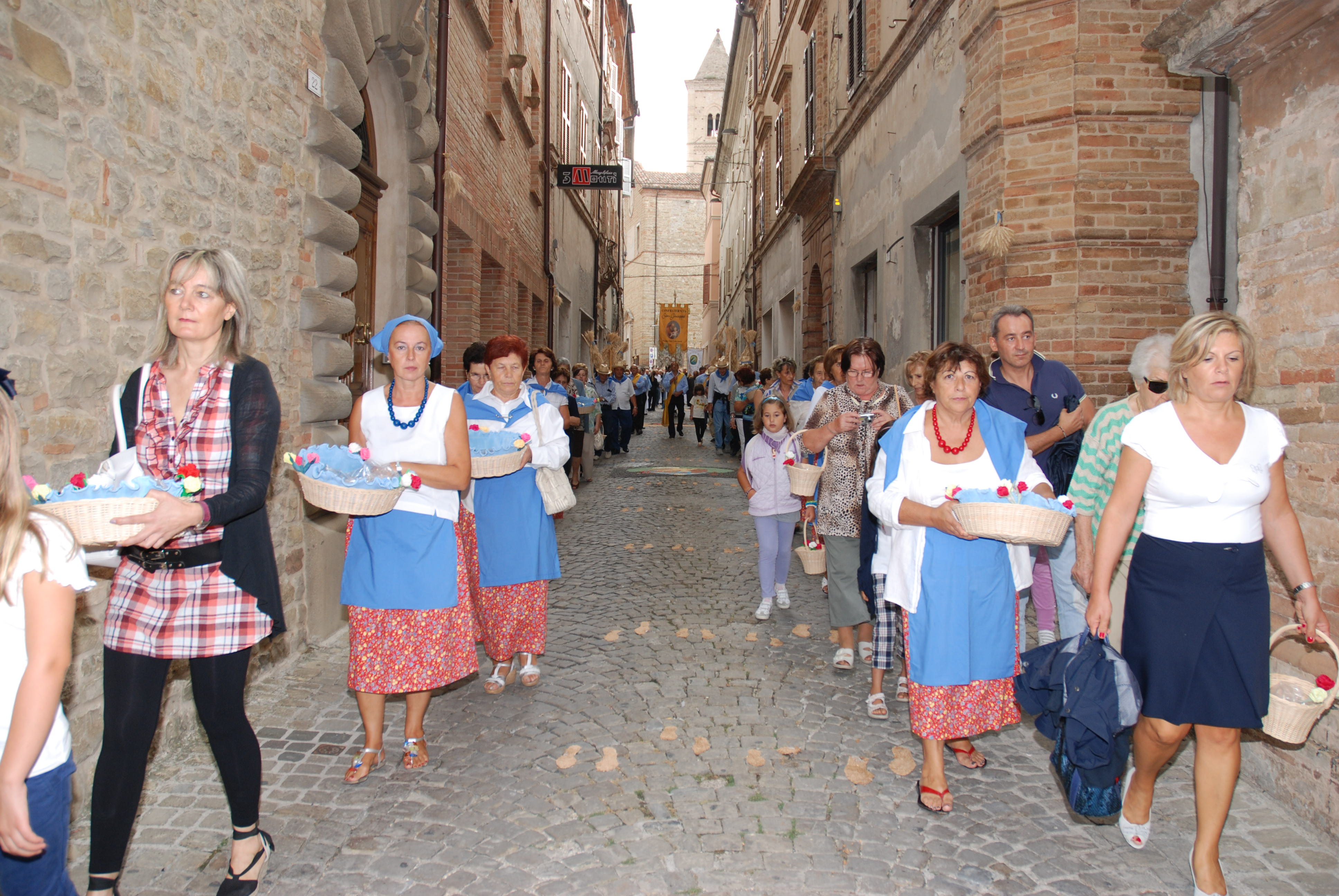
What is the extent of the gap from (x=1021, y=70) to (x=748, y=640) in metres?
4.68

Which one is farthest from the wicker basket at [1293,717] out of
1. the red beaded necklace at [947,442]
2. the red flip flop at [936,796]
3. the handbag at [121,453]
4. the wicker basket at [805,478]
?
the handbag at [121,453]

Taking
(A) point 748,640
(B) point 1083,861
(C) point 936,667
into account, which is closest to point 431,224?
→ (A) point 748,640

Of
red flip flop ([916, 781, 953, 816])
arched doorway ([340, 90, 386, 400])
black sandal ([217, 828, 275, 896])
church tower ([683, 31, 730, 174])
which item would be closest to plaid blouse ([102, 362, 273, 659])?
black sandal ([217, 828, 275, 896])

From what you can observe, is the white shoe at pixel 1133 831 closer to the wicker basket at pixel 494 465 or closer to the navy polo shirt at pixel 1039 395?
the navy polo shirt at pixel 1039 395

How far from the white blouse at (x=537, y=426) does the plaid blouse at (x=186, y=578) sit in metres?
2.16

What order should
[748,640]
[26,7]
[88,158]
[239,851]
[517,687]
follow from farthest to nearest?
[748,640] < [517,687] < [88,158] < [26,7] < [239,851]

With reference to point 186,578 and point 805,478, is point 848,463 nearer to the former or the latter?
point 805,478

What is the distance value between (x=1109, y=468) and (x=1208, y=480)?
0.80 meters

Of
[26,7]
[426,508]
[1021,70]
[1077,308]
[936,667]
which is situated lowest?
[936,667]

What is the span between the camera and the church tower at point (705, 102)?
241ft

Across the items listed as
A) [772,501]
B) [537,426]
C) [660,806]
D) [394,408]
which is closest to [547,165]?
[772,501]

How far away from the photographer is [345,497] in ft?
11.6

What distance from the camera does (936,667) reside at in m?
3.69

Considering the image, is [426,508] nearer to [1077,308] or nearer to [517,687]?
[517,687]
